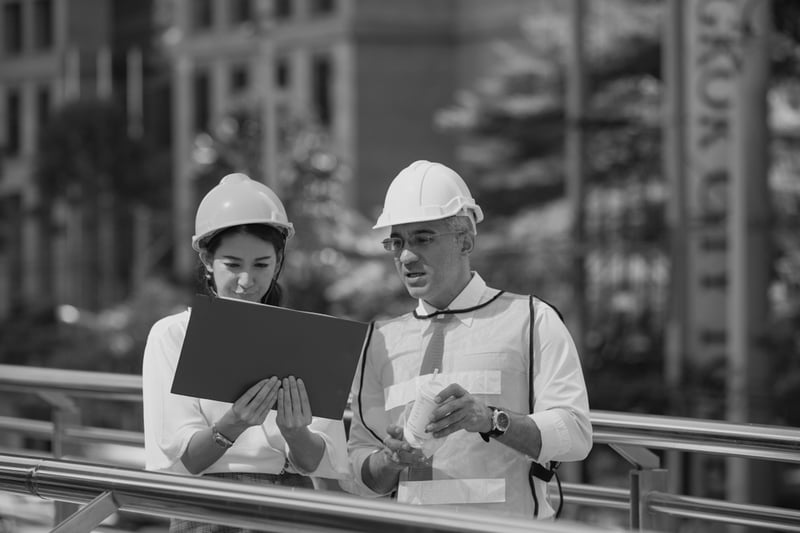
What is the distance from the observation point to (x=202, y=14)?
4447 cm

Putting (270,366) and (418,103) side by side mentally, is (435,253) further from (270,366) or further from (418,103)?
(418,103)

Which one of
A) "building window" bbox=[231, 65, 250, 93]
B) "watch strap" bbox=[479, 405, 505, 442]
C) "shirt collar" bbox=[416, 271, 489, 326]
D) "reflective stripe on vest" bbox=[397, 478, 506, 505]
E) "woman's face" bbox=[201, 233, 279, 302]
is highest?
"building window" bbox=[231, 65, 250, 93]

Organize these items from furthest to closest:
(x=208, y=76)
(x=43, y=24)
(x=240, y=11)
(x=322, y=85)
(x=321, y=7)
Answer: (x=43, y=24) < (x=208, y=76) < (x=240, y=11) < (x=321, y=7) < (x=322, y=85)

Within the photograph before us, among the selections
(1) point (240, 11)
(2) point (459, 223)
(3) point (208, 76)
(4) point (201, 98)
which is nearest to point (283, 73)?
(1) point (240, 11)

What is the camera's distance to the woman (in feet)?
11.8

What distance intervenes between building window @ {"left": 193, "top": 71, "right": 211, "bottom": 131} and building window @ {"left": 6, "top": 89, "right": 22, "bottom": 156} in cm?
876

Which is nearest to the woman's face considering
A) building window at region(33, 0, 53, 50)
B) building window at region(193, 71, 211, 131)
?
building window at region(193, 71, 211, 131)

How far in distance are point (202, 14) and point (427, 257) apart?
41936 mm

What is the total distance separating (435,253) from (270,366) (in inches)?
19.4

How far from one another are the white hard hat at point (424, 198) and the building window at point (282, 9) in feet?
127

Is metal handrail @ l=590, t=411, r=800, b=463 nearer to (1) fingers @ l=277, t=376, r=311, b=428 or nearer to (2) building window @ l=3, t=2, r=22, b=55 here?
(1) fingers @ l=277, t=376, r=311, b=428

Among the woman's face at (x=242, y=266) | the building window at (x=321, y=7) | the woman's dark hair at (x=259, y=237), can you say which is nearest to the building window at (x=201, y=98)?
the building window at (x=321, y=7)

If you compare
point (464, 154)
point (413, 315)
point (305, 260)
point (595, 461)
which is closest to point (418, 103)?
point (464, 154)

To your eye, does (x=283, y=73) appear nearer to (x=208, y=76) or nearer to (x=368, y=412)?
(x=208, y=76)
